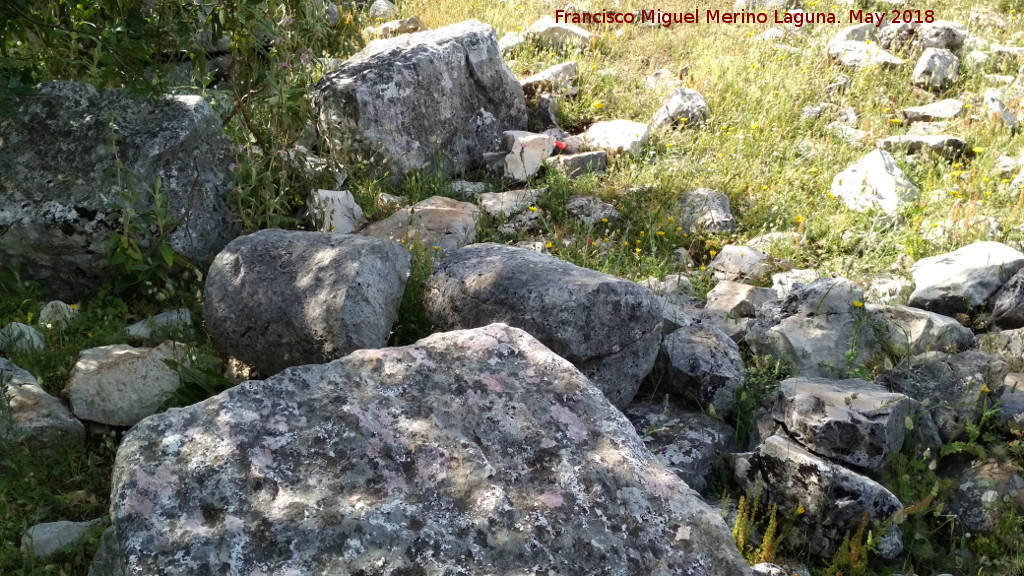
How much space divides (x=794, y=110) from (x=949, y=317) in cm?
311

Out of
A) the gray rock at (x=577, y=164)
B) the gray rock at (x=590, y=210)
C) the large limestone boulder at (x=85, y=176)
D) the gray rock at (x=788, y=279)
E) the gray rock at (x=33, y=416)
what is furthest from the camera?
the gray rock at (x=577, y=164)

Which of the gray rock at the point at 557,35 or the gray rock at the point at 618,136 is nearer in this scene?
the gray rock at the point at 618,136

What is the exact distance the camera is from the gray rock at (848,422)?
327cm

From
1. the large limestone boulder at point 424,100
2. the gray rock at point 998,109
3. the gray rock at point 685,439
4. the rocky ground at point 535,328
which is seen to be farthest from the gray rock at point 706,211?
the gray rock at point 998,109

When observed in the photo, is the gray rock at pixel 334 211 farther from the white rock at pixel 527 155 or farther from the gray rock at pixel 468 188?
the white rock at pixel 527 155

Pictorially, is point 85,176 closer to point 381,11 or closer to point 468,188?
point 468,188

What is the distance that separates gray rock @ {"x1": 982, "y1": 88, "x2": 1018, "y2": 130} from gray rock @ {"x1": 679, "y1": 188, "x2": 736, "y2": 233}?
282 cm

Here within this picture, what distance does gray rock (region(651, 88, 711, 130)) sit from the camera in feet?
22.5

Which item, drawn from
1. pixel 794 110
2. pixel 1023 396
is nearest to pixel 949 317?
pixel 1023 396

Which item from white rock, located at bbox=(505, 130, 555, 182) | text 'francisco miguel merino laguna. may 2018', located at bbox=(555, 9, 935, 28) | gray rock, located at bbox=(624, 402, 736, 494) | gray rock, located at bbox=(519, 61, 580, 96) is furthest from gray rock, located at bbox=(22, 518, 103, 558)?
text 'francisco miguel merino laguna. may 2018', located at bbox=(555, 9, 935, 28)

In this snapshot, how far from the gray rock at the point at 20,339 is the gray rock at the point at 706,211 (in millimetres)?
3846

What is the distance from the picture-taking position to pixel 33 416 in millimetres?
3475

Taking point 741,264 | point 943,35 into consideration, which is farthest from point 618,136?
point 943,35

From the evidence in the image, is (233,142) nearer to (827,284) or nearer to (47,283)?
(47,283)
